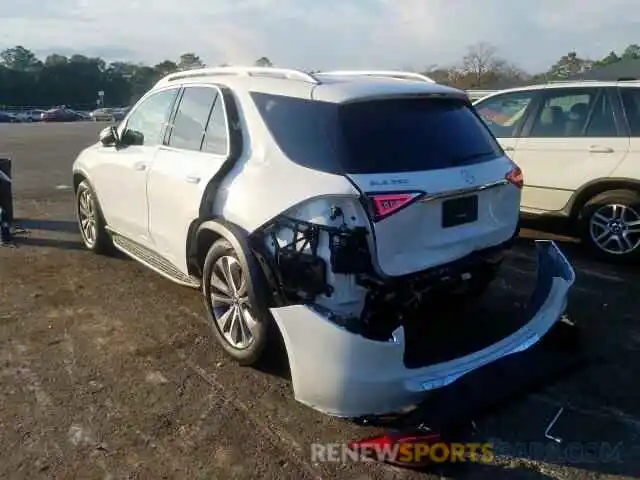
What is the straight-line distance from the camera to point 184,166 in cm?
441

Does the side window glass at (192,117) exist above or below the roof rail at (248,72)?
below

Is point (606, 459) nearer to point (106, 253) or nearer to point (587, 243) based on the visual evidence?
point (587, 243)

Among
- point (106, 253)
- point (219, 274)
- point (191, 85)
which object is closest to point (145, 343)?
point (219, 274)

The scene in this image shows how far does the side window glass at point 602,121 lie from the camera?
6.15 metres

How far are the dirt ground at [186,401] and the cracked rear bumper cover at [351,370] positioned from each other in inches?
11.6

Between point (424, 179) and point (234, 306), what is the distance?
4.75 feet

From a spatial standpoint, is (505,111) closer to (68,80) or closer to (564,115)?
(564,115)

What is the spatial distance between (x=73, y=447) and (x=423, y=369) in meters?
1.80

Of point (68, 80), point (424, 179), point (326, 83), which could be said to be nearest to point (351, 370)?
point (424, 179)

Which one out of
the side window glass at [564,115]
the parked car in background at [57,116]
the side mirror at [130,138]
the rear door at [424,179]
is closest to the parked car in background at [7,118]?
the parked car in background at [57,116]

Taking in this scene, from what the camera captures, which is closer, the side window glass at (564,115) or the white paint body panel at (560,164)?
the white paint body panel at (560,164)

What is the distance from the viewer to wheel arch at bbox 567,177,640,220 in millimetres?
5965

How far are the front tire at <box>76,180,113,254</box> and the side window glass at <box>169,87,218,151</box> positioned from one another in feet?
5.91

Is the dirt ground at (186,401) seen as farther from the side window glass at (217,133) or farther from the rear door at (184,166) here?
the side window glass at (217,133)
